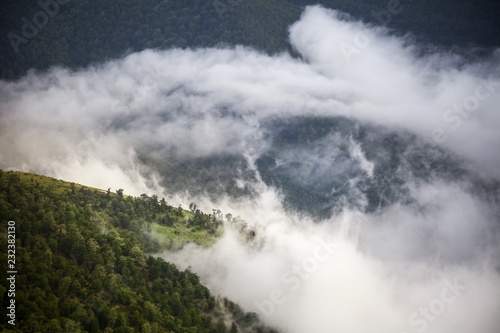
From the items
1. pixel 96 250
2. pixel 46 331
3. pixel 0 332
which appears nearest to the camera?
pixel 0 332

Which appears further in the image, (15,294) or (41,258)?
(41,258)

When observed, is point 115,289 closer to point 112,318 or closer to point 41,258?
point 112,318

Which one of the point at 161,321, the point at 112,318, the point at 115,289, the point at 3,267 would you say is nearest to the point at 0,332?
the point at 3,267

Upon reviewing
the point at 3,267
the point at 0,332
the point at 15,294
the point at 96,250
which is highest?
the point at 96,250

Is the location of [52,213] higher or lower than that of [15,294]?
higher

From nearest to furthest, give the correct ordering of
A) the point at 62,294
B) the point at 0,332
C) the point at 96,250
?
the point at 0,332, the point at 62,294, the point at 96,250

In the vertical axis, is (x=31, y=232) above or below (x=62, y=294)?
above

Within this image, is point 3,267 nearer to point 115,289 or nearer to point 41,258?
point 41,258

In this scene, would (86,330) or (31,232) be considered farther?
(31,232)

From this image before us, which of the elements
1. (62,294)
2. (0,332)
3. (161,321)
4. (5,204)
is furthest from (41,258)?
(161,321)
